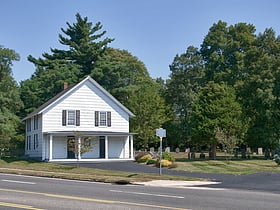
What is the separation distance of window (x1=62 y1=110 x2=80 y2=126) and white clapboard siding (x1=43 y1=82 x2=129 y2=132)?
298 millimetres

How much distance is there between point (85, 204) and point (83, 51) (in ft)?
182

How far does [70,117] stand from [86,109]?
182cm

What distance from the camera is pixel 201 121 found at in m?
53.1

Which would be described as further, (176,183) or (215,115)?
(215,115)

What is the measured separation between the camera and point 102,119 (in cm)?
4997

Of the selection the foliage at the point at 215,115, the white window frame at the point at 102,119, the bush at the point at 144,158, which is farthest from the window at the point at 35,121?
the foliage at the point at 215,115

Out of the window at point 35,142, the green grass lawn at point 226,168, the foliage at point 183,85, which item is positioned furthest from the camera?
the foliage at point 183,85

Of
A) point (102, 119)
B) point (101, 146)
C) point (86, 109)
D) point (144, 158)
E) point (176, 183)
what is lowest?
point (176, 183)

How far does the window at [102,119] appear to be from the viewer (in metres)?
49.7

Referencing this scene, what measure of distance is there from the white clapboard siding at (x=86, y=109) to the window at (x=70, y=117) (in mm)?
298

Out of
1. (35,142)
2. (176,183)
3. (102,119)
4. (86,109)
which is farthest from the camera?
(35,142)

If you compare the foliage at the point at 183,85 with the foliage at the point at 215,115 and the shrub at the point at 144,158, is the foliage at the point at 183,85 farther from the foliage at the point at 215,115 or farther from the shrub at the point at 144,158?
the shrub at the point at 144,158

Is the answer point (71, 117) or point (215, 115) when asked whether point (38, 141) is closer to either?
point (71, 117)

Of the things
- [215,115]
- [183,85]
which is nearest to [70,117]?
[215,115]
